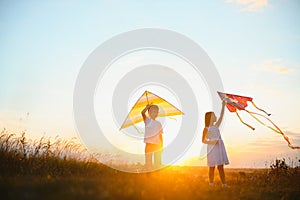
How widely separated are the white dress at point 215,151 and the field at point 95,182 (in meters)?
0.80

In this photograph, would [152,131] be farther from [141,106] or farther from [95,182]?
[95,182]

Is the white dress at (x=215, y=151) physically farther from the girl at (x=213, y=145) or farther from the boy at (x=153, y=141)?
the boy at (x=153, y=141)

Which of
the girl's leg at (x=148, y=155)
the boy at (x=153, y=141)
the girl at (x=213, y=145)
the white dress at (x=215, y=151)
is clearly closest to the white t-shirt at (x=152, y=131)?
the boy at (x=153, y=141)

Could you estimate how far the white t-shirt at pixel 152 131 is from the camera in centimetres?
1227

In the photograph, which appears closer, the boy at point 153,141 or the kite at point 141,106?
the boy at point 153,141

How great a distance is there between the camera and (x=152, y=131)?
40.6ft

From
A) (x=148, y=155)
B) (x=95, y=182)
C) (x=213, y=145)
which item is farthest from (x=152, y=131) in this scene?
(x=95, y=182)

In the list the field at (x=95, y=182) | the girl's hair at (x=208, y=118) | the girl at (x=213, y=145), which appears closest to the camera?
the field at (x=95, y=182)

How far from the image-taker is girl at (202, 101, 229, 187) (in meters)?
12.1

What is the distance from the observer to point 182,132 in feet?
53.8

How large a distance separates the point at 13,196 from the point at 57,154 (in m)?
7.01

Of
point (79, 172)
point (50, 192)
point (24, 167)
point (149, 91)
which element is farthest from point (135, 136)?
point (50, 192)

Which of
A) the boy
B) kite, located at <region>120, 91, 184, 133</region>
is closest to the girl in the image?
the boy

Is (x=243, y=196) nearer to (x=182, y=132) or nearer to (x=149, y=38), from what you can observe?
(x=182, y=132)
